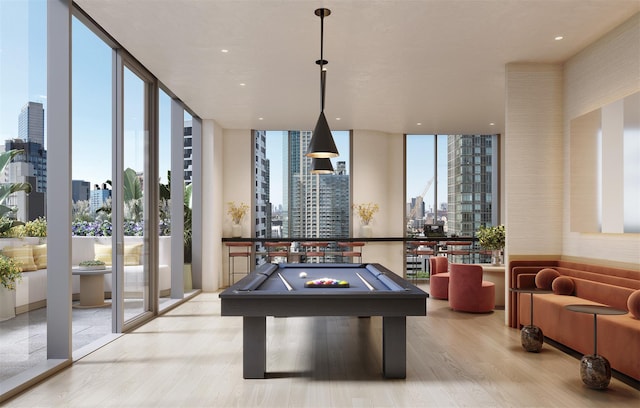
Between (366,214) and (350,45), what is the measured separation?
5484 mm

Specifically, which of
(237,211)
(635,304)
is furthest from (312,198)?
(635,304)

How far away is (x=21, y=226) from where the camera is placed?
398 centimetres

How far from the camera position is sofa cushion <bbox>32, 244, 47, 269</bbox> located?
418 cm

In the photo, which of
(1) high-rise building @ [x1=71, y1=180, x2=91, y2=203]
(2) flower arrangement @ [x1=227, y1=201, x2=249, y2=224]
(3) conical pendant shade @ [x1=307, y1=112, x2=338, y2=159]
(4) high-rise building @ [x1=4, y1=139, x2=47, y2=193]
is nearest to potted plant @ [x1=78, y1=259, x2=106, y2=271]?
(1) high-rise building @ [x1=71, y1=180, x2=91, y2=203]

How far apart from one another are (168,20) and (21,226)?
2.34 metres

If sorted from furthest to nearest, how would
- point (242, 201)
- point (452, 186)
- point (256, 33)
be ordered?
point (452, 186), point (242, 201), point (256, 33)

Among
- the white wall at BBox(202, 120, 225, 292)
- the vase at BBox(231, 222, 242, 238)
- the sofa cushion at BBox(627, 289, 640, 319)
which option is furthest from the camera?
the vase at BBox(231, 222, 242, 238)

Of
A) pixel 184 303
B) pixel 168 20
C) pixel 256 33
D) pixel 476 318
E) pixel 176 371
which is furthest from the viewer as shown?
pixel 184 303

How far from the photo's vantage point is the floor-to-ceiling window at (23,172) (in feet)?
12.4

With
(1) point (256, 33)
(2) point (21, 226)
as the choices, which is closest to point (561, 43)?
(1) point (256, 33)

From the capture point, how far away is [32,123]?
4.18 metres

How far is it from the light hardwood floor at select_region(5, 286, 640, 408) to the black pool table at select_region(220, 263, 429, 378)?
0.66ft

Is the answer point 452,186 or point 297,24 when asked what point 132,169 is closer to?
point 297,24

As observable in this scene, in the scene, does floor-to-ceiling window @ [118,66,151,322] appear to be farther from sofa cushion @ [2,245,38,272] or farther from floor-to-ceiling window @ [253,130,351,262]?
floor-to-ceiling window @ [253,130,351,262]
